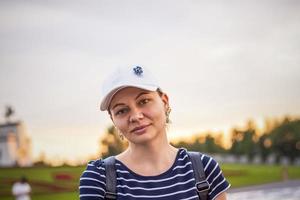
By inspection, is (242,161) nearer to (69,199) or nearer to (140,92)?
(69,199)

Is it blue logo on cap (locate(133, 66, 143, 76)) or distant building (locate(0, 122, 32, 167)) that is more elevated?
distant building (locate(0, 122, 32, 167))

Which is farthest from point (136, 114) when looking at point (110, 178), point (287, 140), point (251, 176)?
point (287, 140)

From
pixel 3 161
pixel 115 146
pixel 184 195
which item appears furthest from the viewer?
pixel 115 146

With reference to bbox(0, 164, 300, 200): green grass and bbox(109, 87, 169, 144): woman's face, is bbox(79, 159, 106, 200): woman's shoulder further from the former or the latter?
bbox(0, 164, 300, 200): green grass

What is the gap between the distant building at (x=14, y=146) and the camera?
5561 centimetres

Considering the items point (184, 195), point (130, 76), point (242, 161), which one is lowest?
point (184, 195)

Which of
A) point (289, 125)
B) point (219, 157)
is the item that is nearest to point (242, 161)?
point (219, 157)

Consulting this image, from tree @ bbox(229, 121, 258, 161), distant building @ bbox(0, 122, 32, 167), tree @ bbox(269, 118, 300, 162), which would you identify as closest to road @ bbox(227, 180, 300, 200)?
distant building @ bbox(0, 122, 32, 167)

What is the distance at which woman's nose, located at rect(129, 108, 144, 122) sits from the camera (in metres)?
1.92

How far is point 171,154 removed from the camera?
205 cm

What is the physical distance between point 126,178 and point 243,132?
86175 millimetres

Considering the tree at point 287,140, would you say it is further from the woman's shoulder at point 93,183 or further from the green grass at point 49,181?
the woman's shoulder at point 93,183

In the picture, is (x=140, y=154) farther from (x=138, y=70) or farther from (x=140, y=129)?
(x=138, y=70)

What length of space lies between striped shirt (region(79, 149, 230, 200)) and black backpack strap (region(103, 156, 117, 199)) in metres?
0.02
